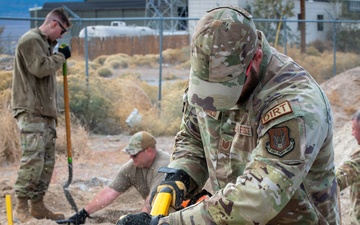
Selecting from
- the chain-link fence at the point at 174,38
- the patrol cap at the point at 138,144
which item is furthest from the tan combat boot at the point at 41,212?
the chain-link fence at the point at 174,38

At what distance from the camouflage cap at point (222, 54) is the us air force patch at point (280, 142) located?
0.22 metres

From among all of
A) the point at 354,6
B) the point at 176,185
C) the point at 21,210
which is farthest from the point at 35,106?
the point at 354,6

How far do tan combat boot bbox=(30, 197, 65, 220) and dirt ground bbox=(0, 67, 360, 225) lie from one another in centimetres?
30

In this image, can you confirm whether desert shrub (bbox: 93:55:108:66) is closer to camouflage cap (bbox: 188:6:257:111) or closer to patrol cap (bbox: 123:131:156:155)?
patrol cap (bbox: 123:131:156:155)

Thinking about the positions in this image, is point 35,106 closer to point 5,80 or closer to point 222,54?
point 5,80

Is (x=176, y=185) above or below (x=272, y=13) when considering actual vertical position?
below

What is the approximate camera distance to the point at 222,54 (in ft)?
7.97

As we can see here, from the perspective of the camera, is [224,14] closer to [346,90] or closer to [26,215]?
[26,215]

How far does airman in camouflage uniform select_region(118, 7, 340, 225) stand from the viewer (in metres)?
2.39

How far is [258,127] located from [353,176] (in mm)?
2772

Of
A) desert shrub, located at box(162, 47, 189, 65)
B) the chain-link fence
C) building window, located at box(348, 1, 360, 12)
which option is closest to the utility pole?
the chain-link fence

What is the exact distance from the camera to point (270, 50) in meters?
2.70

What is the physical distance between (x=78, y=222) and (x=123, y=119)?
6.47 m

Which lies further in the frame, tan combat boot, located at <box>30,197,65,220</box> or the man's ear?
tan combat boot, located at <box>30,197,65,220</box>
